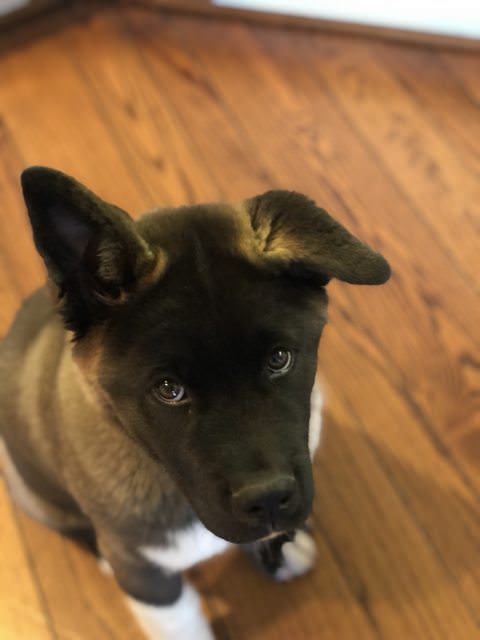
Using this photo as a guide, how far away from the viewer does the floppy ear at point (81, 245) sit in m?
1.16

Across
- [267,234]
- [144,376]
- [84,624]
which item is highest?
[267,234]

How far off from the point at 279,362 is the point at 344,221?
153 cm

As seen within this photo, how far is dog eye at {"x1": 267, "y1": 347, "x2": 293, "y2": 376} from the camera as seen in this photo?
A: 4.49ft

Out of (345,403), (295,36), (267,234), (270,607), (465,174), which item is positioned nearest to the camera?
(267,234)

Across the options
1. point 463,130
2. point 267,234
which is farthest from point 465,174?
point 267,234

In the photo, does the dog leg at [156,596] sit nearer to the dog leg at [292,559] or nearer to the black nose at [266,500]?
the dog leg at [292,559]

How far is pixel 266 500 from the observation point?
1312 millimetres

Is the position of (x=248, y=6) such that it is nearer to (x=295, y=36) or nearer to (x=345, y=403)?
(x=295, y=36)

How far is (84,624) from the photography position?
2.17m

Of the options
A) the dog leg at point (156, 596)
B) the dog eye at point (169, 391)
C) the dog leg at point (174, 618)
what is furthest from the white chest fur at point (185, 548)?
the dog eye at point (169, 391)

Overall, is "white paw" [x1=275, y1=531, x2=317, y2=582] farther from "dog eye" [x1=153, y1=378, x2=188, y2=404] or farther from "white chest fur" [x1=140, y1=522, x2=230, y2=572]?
"dog eye" [x1=153, y1=378, x2=188, y2=404]

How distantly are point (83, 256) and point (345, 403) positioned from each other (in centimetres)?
136

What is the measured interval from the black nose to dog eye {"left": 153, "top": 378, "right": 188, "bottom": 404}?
201 millimetres

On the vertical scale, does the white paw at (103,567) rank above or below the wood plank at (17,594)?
above
